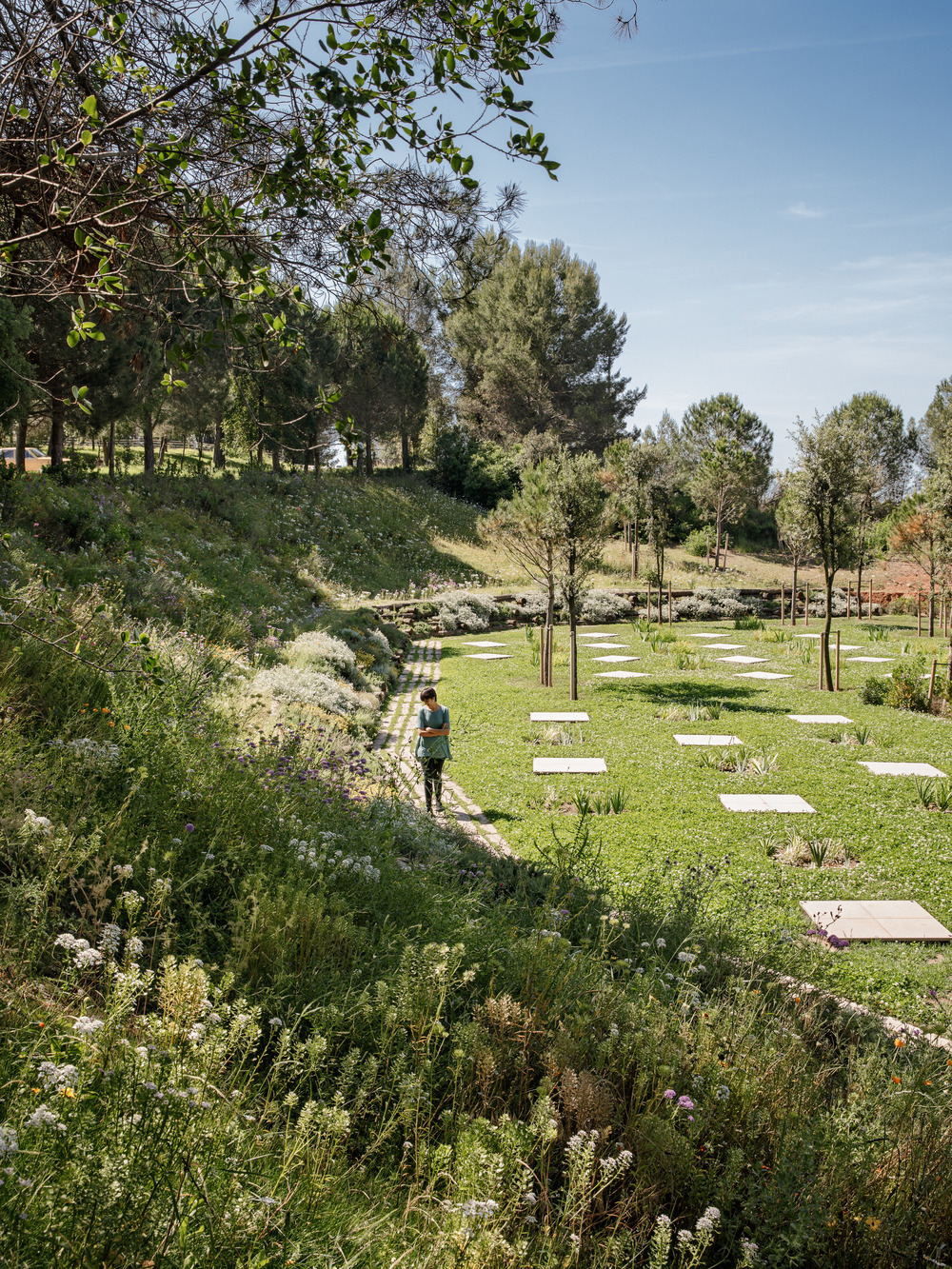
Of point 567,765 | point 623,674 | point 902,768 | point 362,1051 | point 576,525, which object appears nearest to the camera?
point 362,1051

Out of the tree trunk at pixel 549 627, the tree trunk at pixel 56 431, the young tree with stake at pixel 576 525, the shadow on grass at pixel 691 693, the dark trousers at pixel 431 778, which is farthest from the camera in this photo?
the tree trunk at pixel 56 431

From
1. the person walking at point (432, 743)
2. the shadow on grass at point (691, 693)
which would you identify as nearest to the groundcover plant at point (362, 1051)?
the person walking at point (432, 743)

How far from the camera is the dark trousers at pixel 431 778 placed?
20.6ft

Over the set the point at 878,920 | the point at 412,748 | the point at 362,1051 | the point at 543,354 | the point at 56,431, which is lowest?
the point at 878,920

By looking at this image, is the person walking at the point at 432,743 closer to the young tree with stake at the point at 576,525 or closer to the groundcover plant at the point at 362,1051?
the groundcover plant at the point at 362,1051

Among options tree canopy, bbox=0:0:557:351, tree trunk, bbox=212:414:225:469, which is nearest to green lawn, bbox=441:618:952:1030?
tree canopy, bbox=0:0:557:351

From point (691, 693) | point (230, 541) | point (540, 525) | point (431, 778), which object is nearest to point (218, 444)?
point (230, 541)

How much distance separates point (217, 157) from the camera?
2.70 meters

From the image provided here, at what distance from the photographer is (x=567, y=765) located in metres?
7.85

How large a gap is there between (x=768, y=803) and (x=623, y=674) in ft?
21.6

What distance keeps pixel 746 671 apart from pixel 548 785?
25.7 feet

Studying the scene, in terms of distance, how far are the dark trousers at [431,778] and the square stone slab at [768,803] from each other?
256cm

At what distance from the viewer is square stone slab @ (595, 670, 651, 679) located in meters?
12.9

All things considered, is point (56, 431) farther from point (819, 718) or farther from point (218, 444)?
point (819, 718)
